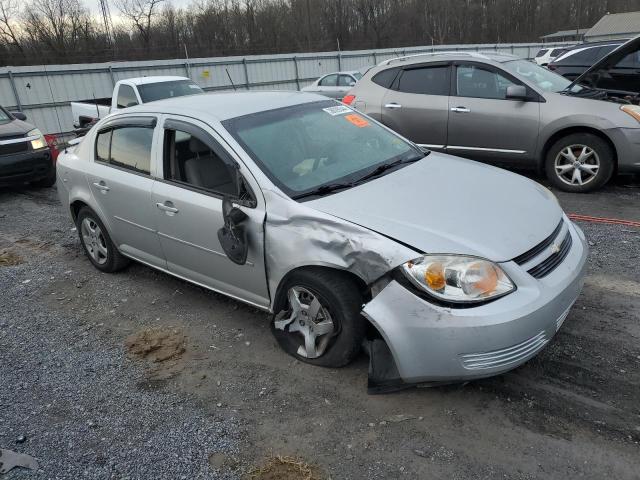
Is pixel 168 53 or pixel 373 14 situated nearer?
pixel 168 53

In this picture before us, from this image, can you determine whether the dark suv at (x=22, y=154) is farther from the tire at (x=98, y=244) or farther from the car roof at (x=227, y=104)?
the car roof at (x=227, y=104)

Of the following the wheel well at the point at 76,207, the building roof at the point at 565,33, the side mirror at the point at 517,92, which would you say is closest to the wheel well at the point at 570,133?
the side mirror at the point at 517,92

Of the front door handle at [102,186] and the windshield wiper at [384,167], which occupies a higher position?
the windshield wiper at [384,167]

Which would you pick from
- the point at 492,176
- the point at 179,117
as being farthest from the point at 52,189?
the point at 492,176

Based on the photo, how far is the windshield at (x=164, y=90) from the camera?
10203 mm

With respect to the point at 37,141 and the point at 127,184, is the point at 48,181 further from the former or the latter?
the point at 127,184

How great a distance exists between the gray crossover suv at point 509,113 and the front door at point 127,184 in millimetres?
4030

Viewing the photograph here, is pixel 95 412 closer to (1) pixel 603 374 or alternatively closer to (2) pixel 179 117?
(2) pixel 179 117

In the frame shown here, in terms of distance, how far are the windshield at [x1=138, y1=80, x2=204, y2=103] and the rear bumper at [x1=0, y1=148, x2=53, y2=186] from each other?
226 cm

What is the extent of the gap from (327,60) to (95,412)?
900 inches

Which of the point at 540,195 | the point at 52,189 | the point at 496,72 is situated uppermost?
the point at 496,72

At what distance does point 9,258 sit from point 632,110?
7.24 meters

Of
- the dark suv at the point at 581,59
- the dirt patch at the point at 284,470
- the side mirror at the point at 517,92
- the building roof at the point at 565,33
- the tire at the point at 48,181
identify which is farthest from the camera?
the building roof at the point at 565,33

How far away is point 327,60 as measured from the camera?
23.9 m
